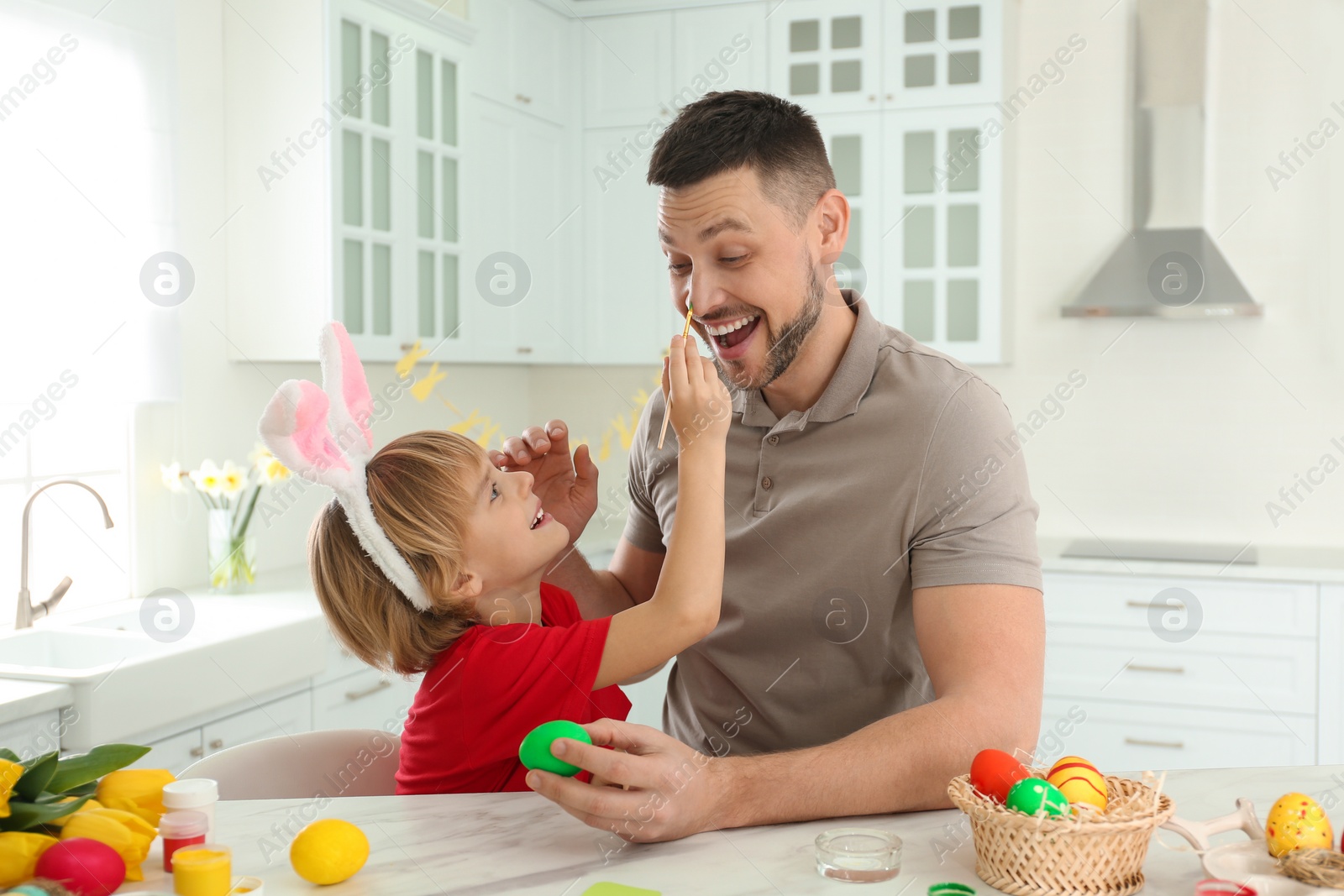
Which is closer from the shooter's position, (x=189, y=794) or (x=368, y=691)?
(x=189, y=794)

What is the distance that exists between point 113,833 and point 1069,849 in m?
0.78

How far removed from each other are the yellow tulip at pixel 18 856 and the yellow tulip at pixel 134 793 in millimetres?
92

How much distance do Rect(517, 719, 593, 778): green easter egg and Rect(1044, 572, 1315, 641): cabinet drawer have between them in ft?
8.64

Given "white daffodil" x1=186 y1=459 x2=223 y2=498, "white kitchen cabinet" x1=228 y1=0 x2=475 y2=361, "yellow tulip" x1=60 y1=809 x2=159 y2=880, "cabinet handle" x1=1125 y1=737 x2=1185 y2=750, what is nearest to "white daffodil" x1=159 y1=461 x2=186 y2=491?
"white daffodil" x1=186 y1=459 x2=223 y2=498

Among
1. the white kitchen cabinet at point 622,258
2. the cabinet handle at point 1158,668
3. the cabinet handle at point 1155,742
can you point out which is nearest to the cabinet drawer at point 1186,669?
the cabinet handle at point 1158,668

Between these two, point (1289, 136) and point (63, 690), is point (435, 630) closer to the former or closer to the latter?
point (63, 690)

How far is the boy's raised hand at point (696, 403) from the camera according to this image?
4.40 feet

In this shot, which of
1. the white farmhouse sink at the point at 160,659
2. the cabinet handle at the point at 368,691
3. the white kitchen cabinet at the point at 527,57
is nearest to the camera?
the white farmhouse sink at the point at 160,659

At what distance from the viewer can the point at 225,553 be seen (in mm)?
2869

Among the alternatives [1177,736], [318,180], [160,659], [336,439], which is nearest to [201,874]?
[336,439]

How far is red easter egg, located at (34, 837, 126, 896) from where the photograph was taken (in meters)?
0.89

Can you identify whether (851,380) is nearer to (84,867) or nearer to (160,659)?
(84,867)

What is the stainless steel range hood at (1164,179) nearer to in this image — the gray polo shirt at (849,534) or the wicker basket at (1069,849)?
the gray polo shirt at (849,534)

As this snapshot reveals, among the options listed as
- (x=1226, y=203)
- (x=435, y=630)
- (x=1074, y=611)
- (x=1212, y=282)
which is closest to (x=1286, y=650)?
(x=1074, y=611)
